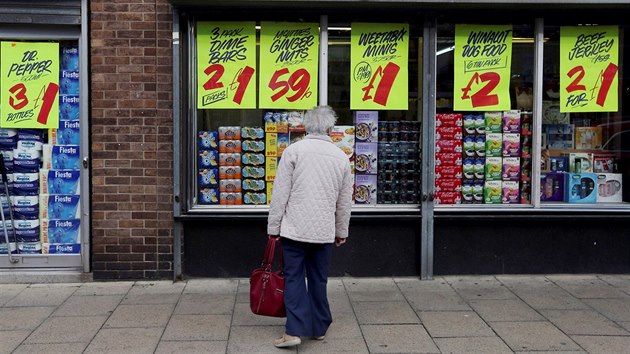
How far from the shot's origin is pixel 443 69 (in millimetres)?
7168

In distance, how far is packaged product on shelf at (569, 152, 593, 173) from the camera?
754cm

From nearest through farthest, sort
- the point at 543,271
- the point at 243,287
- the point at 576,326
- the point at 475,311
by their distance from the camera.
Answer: the point at 576,326 → the point at 475,311 → the point at 243,287 → the point at 543,271

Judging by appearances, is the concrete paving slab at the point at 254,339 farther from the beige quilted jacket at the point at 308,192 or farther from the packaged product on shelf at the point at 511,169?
the packaged product on shelf at the point at 511,169

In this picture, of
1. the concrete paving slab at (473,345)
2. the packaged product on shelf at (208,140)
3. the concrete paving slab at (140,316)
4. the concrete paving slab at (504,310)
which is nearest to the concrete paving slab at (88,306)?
the concrete paving slab at (140,316)

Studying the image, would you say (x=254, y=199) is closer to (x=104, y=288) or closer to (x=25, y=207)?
(x=104, y=288)

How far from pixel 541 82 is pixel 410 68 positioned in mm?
1377

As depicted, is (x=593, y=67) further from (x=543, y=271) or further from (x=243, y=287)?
(x=243, y=287)

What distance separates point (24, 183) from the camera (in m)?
7.15

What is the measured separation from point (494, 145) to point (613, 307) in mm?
2070

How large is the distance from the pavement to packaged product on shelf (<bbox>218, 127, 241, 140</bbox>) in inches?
58.1

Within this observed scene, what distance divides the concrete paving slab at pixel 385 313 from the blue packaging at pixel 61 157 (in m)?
3.24

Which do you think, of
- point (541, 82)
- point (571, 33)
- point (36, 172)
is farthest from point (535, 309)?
point (36, 172)

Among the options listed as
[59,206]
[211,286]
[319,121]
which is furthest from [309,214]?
[59,206]

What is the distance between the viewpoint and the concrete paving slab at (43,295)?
6.29 m
